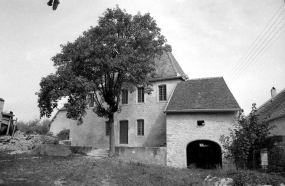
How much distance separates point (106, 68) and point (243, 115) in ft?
31.5

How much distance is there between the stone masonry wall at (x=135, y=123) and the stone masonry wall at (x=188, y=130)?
2.69 metres

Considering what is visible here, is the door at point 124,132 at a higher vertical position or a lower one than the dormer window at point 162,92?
lower

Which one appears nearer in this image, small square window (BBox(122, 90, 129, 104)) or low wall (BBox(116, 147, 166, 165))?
low wall (BBox(116, 147, 166, 165))

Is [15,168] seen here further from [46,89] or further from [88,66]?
[88,66]

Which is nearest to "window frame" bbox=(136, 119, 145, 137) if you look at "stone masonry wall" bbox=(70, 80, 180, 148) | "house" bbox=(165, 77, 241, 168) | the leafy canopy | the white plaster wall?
"stone masonry wall" bbox=(70, 80, 180, 148)

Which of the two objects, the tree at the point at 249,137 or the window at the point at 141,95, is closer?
the tree at the point at 249,137

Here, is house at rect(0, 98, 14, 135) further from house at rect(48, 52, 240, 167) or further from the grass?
house at rect(48, 52, 240, 167)

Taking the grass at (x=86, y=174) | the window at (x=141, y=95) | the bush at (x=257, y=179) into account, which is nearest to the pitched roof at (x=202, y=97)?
the window at (x=141, y=95)

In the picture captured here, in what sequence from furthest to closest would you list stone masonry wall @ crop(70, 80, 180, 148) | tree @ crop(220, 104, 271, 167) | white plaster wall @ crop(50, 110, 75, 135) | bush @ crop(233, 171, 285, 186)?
1. white plaster wall @ crop(50, 110, 75, 135)
2. stone masonry wall @ crop(70, 80, 180, 148)
3. tree @ crop(220, 104, 271, 167)
4. bush @ crop(233, 171, 285, 186)

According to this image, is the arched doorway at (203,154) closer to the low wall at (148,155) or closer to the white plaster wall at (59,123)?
the low wall at (148,155)

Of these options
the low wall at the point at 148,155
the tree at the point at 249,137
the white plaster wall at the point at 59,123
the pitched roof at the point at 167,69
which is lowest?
the low wall at the point at 148,155

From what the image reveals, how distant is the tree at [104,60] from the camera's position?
634 inches

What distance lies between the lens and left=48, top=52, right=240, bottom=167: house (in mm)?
18797

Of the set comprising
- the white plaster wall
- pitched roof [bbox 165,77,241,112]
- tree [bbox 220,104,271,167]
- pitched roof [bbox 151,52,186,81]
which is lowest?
tree [bbox 220,104,271,167]
